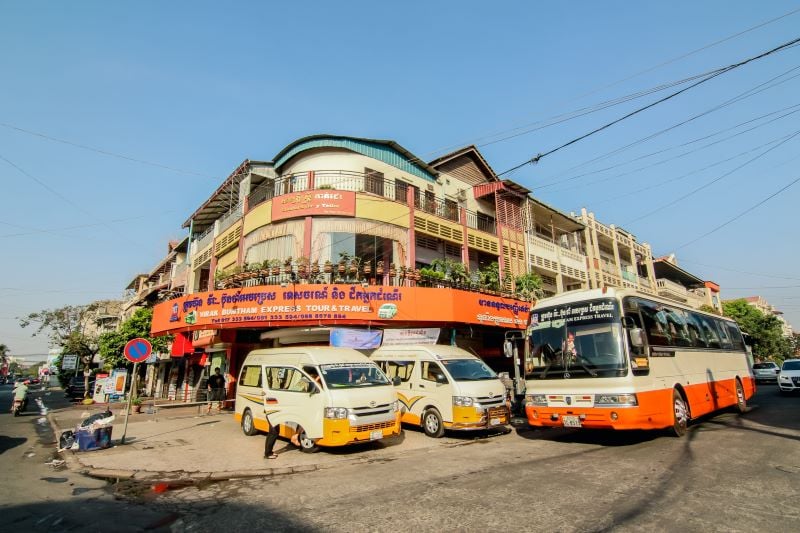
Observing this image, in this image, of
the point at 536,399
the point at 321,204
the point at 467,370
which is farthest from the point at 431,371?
the point at 321,204

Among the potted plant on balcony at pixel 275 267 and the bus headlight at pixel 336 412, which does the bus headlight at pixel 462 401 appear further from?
the potted plant on balcony at pixel 275 267

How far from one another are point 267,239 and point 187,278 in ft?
44.8

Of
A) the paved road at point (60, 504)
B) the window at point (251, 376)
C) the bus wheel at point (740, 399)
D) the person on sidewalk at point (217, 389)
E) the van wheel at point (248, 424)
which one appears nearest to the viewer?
the paved road at point (60, 504)

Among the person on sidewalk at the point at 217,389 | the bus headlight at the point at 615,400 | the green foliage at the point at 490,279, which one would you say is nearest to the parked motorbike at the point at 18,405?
the person on sidewalk at the point at 217,389

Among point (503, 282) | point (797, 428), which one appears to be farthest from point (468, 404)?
point (503, 282)

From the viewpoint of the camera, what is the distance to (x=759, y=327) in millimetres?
50000

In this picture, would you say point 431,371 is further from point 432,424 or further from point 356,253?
point 356,253

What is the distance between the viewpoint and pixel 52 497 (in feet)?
20.9

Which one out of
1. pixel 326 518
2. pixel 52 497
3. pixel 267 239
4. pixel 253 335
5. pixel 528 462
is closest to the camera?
pixel 326 518

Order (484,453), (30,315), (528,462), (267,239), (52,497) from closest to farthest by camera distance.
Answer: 1. (52,497)
2. (528,462)
3. (484,453)
4. (267,239)
5. (30,315)

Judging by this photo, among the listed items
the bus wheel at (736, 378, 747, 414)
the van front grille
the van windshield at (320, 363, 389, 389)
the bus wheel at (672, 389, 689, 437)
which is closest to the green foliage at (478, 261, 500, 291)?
the bus wheel at (736, 378, 747, 414)

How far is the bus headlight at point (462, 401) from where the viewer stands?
423 inches

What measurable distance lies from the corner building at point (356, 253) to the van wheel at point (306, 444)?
5.81 meters

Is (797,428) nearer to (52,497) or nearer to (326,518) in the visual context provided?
(326,518)
